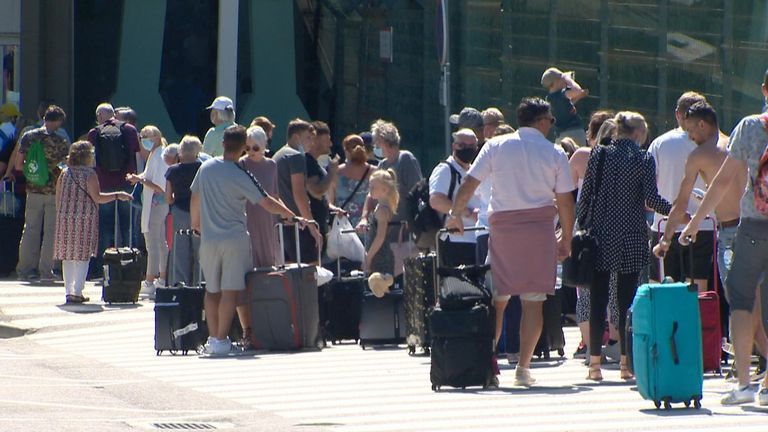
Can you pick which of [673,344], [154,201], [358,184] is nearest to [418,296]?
[358,184]

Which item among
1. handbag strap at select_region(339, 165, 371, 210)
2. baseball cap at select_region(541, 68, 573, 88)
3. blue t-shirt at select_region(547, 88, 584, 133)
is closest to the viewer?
baseball cap at select_region(541, 68, 573, 88)

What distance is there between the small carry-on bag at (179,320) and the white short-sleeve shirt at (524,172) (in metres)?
3.81

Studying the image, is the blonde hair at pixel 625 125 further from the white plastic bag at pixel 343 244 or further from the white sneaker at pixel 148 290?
the white sneaker at pixel 148 290

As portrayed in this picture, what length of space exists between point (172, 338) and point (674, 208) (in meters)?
5.11

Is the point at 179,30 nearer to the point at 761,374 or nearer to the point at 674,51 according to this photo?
the point at 674,51

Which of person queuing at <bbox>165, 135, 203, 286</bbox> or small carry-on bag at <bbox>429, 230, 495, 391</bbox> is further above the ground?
person queuing at <bbox>165, 135, 203, 286</bbox>

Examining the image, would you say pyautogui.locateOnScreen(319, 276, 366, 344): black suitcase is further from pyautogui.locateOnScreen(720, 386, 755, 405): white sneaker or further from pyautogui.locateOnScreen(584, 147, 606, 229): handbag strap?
pyautogui.locateOnScreen(720, 386, 755, 405): white sneaker

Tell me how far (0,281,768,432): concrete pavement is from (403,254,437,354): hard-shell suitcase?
0.54ft

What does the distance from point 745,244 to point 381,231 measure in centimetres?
489

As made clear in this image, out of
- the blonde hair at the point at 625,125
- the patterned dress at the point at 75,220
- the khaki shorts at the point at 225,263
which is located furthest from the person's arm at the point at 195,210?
the blonde hair at the point at 625,125

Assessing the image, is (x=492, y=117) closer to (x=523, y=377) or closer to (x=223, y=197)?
(x=223, y=197)

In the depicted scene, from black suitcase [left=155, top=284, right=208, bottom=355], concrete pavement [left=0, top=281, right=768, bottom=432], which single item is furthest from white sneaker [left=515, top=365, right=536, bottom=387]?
black suitcase [left=155, top=284, right=208, bottom=355]

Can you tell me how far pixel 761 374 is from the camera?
11.3 m

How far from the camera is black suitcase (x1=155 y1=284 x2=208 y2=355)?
1430 centimetres
